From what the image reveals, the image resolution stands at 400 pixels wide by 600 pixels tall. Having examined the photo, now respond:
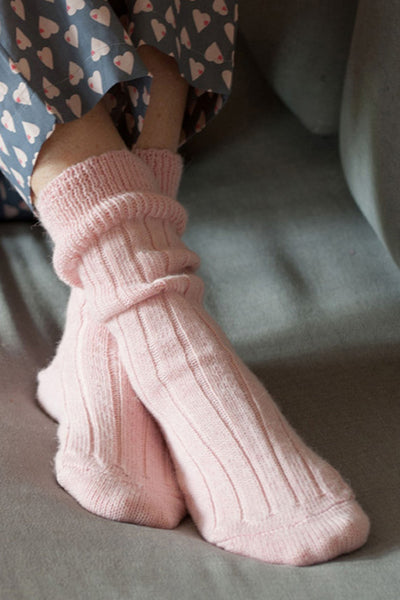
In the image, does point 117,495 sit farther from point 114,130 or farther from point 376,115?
point 376,115

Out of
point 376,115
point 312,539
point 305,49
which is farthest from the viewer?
A: point 305,49

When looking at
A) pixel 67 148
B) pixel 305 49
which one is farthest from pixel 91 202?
pixel 305 49

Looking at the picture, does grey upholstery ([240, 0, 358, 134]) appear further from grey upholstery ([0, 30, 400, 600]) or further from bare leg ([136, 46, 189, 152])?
bare leg ([136, 46, 189, 152])

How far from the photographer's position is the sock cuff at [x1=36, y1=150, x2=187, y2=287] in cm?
62

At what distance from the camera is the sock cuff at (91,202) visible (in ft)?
2.05

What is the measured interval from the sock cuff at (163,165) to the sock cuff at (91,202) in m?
0.07

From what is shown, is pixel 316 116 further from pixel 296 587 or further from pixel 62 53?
pixel 296 587

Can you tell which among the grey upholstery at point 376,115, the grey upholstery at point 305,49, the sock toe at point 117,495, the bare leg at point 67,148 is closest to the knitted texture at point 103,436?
the sock toe at point 117,495

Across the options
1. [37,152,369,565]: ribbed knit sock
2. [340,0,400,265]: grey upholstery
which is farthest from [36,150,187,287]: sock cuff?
[340,0,400,265]: grey upholstery

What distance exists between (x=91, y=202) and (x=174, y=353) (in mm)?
138

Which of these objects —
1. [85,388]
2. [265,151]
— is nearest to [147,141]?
[85,388]

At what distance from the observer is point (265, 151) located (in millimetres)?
1048

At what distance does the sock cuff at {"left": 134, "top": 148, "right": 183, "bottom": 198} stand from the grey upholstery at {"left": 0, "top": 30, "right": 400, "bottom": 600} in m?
0.16

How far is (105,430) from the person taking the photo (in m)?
0.64
